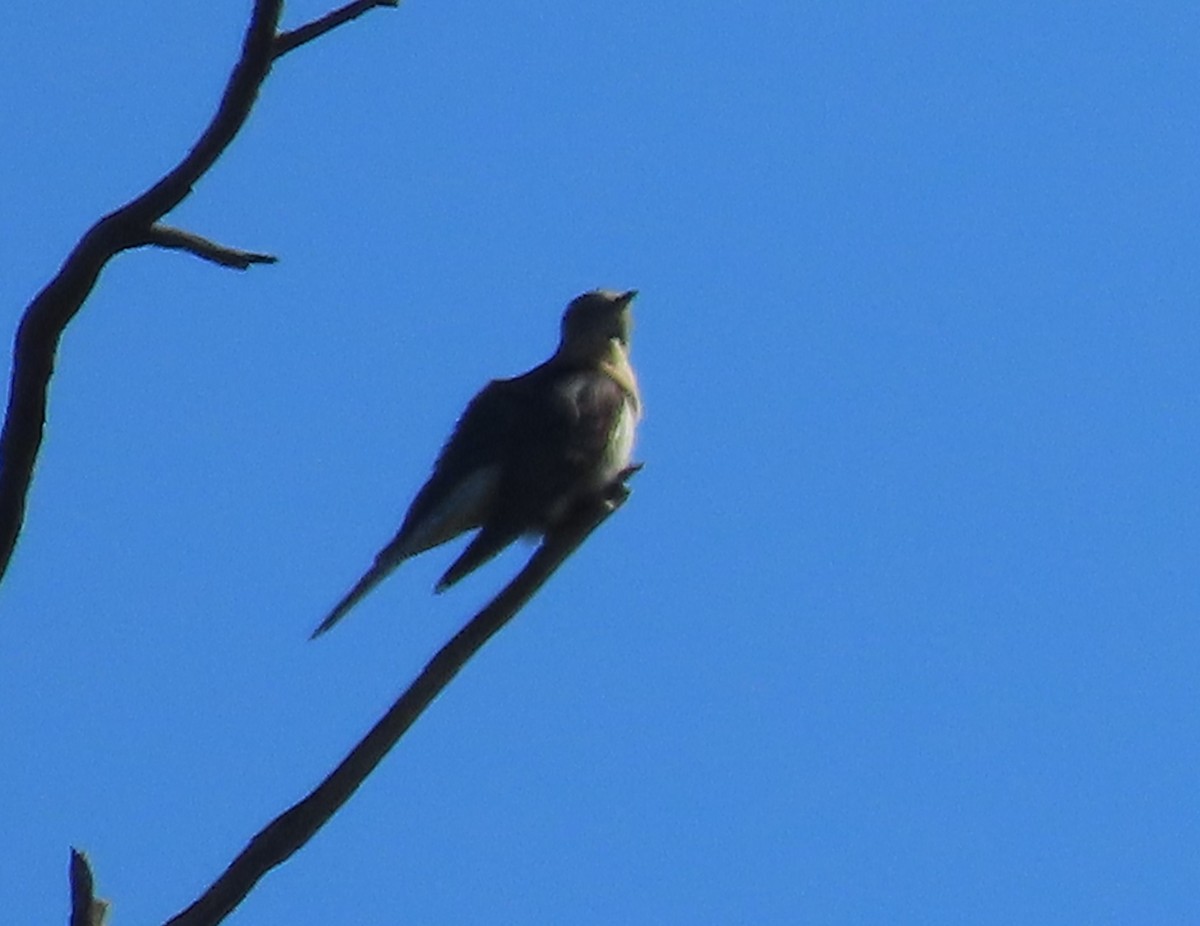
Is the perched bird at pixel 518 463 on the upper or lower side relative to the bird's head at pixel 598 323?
lower

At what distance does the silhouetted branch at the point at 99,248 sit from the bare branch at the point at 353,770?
0.65 m

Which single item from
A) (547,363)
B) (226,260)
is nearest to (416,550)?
(547,363)

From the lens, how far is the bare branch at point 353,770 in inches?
151

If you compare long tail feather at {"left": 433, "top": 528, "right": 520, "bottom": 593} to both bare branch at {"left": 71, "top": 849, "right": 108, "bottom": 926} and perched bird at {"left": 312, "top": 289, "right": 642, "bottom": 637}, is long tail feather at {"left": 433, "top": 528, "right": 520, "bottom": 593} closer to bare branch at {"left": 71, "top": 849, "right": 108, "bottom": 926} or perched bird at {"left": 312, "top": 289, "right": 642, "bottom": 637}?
perched bird at {"left": 312, "top": 289, "right": 642, "bottom": 637}

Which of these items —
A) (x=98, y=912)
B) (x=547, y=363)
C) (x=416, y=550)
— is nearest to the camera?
(x=98, y=912)

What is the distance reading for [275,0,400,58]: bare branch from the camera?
4.25 meters

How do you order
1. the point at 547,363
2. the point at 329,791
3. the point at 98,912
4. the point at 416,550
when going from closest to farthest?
1. the point at 98,912
2. the point at 329,791
3. the point at 416,550
4. the point at 547,363

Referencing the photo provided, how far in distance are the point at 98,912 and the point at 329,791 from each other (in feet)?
1.48

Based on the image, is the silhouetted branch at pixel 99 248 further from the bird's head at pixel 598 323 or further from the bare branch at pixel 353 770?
the bird's head at pixel 598 323

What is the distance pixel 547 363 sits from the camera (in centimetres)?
798

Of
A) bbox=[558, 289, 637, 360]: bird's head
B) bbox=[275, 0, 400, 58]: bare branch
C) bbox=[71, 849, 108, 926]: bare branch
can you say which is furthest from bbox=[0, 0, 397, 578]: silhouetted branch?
bbox=[558, 289, 637, 360]: bird's head

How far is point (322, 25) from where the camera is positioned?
4.30 meters

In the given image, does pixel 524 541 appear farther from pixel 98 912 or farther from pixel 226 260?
pixel 98 912

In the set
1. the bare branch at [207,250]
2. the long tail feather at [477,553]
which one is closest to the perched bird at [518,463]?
the long tail feather at [477,553]
